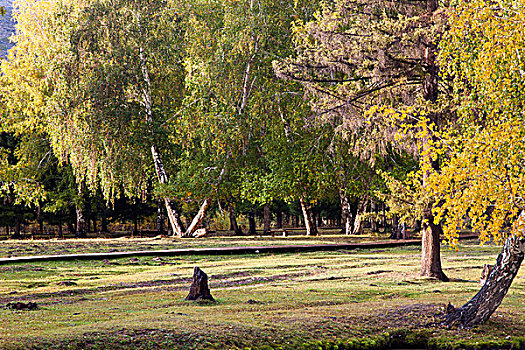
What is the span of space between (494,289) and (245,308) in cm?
505

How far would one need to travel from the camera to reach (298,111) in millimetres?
33844

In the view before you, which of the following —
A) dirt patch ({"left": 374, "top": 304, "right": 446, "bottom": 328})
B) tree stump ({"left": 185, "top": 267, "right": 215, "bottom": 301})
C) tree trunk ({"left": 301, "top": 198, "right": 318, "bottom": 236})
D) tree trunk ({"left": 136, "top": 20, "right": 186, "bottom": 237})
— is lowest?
dirt patch ({"left": 374, "top": 304, "right": 446, "bottom": 328})

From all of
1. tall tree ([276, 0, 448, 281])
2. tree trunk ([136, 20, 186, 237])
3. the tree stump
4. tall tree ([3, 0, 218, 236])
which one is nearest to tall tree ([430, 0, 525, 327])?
the tree stump

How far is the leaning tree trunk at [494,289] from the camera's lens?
11.1 meters

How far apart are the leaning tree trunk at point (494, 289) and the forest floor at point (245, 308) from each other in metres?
0.35

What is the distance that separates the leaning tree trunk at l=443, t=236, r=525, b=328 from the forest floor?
35 cm

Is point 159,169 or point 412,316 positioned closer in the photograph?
point 412,316

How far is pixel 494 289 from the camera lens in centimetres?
1141

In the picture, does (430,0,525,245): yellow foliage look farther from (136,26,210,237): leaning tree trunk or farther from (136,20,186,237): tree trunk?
(136,26,210,237): leaning tree trunk

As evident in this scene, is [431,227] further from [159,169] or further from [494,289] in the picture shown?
[159,169]

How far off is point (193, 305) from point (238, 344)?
148 inches

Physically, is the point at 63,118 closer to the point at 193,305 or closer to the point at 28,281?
the point at 28,281

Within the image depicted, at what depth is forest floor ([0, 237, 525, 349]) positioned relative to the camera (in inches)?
410

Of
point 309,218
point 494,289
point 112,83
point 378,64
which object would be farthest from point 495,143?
point 309,218
